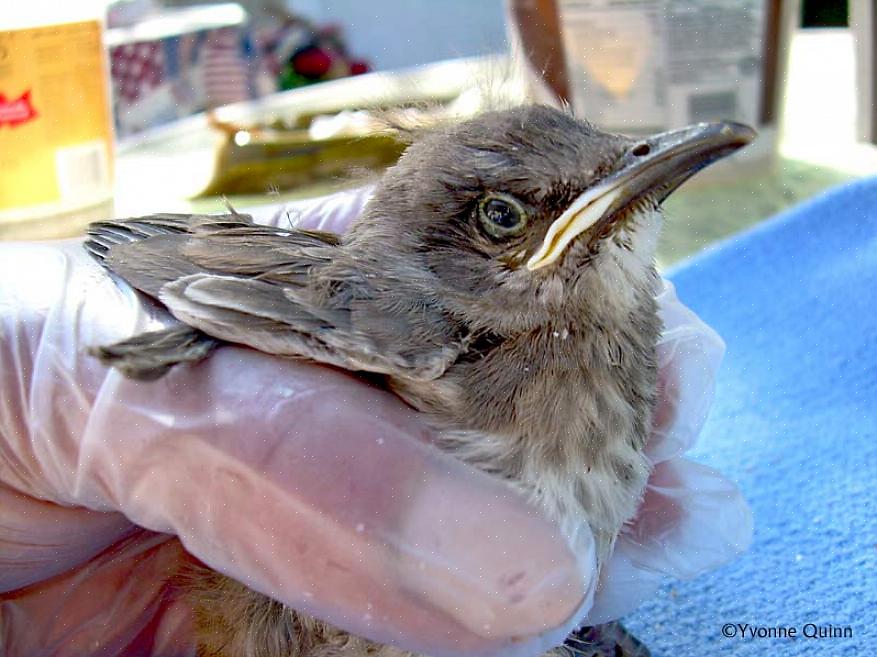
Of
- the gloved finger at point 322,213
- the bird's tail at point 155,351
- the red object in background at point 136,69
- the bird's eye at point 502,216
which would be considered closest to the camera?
the bird's tail at point 155,351

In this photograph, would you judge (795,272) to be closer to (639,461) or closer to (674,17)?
(674,17)

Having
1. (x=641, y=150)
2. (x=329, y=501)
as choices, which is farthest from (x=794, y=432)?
(x=329, y=501)

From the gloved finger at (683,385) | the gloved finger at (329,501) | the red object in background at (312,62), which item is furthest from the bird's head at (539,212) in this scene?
the red object in background at (312,62)

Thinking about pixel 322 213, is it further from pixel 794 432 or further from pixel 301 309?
pixel 794 432

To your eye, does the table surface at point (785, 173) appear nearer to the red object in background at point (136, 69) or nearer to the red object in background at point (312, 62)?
the red object in background at point (136, 69)

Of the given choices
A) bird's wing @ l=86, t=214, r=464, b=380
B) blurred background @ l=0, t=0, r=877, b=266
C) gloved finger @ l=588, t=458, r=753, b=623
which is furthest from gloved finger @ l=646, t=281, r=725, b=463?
blurred background @ l=0, t=0, r=877, b=266

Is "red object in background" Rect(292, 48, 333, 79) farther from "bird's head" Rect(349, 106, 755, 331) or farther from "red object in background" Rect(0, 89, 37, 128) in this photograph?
"bird's head" Rect(349, 106, 755, 331)
